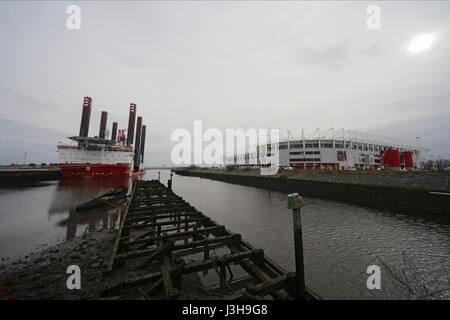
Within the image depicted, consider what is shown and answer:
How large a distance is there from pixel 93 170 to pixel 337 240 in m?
52.8

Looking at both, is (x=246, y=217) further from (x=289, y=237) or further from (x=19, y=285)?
(x=19, y=285)

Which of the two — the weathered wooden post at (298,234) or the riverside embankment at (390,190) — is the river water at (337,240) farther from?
the weathered wooden post at (298,234)

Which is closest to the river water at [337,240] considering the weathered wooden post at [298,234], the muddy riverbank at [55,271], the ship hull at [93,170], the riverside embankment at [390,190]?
the muddy riverbank at [55,271]

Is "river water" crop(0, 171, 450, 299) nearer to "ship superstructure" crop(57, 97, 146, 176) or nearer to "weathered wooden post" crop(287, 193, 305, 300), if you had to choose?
"weathered wooden post" crop(287, 193, 305, 300)

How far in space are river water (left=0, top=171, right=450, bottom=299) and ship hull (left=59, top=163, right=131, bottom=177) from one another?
31.2 metres

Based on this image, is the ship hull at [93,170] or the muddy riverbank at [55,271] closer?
the muddy riverbank at [55,271]

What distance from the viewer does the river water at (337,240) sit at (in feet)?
19.1

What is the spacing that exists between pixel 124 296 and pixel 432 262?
11113 mm

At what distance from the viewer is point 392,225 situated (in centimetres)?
1155

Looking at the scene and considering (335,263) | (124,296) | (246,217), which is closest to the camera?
(124,296)

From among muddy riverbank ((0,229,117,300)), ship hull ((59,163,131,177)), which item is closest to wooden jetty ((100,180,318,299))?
muddy riverbank ((0,229,117,300))

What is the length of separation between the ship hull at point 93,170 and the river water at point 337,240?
3119cm

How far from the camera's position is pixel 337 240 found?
930cm
